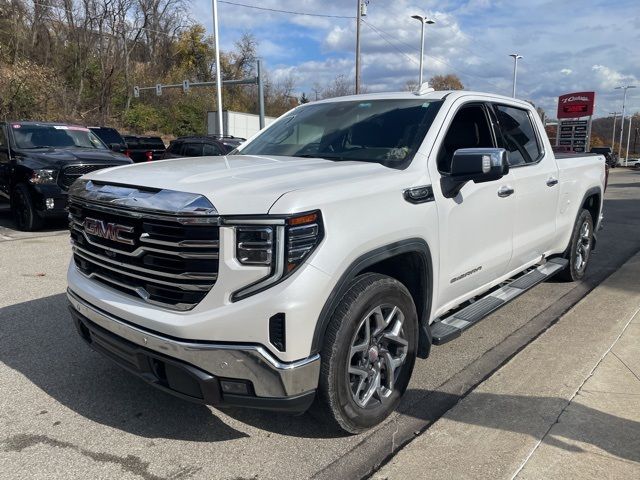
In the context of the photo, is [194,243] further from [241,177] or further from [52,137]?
[52,137]

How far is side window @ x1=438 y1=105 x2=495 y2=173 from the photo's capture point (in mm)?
3631

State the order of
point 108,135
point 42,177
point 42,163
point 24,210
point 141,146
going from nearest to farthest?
1. point 42,177
2. point 42,163
3. point 24,210
4. point 108,135
5. point 141,146

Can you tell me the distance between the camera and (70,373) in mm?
3693

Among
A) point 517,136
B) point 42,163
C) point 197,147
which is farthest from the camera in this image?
point 197,147

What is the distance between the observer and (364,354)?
2908 mm

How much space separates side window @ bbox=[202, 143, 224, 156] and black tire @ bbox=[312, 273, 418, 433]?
9.93 metres

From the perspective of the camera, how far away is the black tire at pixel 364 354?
8.57 feet

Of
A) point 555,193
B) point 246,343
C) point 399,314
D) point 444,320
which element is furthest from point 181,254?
point 555,193

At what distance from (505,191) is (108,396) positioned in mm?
3086

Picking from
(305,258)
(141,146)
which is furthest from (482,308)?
(141,146)

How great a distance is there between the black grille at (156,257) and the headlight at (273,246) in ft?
0.42

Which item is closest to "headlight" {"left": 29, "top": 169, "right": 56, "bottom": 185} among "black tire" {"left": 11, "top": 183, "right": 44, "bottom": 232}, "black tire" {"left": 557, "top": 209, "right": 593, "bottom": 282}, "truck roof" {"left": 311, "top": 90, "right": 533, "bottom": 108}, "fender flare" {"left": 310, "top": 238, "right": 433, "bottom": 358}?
"black tire" {"left": 11, "top": 183, "right": 44, "bottom": 232}

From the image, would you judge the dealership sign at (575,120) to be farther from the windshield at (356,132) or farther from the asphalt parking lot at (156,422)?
the windshield at (356,132)

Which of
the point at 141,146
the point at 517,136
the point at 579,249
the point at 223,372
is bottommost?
the point at 579,249
